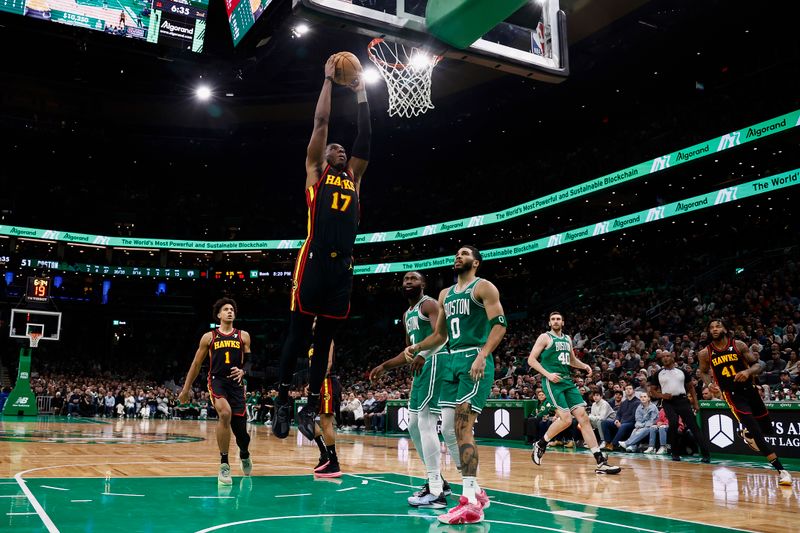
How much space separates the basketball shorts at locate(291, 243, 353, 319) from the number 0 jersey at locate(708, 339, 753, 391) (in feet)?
19.1

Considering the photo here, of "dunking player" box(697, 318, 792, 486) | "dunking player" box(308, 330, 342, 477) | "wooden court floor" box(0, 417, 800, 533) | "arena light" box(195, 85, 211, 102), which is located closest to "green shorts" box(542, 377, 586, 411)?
"wooden court floor" box(0, 417, 800, 533)

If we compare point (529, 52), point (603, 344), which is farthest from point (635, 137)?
point (529, 52)

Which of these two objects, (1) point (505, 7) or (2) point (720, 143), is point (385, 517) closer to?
(1) point (505, 7)

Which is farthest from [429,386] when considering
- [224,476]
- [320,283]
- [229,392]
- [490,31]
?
[490,31]

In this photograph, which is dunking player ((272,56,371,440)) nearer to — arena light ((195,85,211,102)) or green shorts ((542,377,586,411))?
green shorts ((542,377,586,411))

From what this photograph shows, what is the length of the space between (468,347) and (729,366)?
177 inches

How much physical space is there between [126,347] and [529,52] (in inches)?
1518

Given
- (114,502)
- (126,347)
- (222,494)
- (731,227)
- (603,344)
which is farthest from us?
(126,347)

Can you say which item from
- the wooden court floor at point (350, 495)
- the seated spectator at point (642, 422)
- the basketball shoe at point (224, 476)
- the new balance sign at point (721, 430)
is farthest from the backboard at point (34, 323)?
the new balance sign at point (721, 430)

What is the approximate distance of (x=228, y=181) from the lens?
42.4 m

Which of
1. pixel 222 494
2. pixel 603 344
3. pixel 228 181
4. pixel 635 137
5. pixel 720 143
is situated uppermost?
pixel 228 181

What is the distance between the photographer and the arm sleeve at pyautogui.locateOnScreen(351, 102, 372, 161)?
15.8ft

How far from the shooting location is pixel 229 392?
7473mm

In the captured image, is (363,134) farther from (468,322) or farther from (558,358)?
(558,358)
